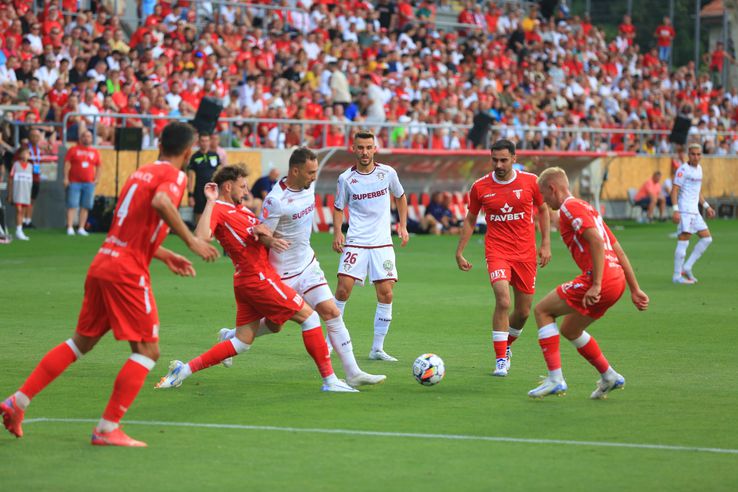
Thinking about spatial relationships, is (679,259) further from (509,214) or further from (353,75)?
(353,75)

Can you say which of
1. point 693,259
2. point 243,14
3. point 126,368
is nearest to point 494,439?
point 126,368

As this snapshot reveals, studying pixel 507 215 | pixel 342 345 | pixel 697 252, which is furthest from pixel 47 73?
pixel 342 345

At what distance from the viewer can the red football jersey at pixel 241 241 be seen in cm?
955

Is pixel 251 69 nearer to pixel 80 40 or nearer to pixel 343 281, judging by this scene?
pixel 80 40

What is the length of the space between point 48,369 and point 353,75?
26368mm

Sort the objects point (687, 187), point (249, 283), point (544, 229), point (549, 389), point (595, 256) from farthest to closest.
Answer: point (687, 187)
point (544, 229)
point (249, 283)
point (549, 389)
point (595, 256)

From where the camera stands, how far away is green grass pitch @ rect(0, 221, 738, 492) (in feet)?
22.9

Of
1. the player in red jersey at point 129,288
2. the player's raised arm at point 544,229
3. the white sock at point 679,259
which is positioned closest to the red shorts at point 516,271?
the player's raised arm at point 544,229

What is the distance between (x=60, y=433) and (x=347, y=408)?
6.72 ft

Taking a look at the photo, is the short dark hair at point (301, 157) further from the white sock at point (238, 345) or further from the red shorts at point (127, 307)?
the red shorts at point (127, 307)

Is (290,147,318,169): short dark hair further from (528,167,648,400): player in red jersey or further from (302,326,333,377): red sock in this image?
(528,167,648,400): player in red jersey

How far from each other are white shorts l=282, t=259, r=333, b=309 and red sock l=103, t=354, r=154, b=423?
8.30ft

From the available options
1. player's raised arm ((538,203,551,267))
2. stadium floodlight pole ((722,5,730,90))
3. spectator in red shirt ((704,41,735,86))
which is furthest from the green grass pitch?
spectator in red shirt ((704,41,735,86))

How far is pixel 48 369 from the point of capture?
7.83 m
